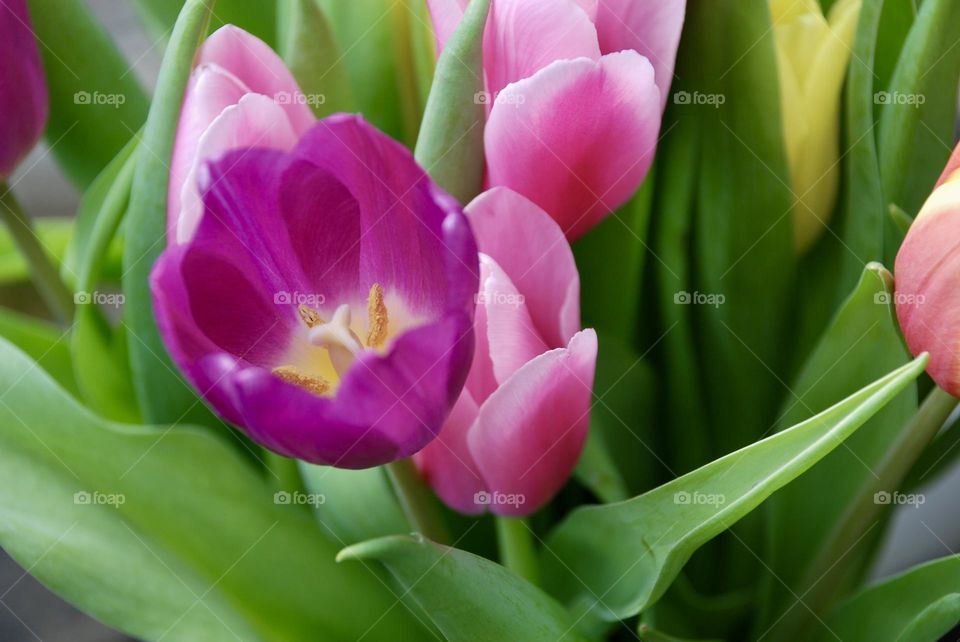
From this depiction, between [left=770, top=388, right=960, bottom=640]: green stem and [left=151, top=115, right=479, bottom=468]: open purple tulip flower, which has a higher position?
[left=151, top=115, right=479, bottom=468]: open purple tulip flower

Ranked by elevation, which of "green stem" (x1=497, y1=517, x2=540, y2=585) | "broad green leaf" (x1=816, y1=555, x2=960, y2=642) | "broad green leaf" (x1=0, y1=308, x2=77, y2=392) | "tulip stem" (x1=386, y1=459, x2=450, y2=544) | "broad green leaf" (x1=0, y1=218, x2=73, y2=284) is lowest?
"broad green leaf" (x1=816, y1=555, x2=960, y2=642)

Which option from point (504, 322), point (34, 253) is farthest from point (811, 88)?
point (34, 253)

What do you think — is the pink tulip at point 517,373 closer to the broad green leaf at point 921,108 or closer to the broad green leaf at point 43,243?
the broad green leaf at point 921,108

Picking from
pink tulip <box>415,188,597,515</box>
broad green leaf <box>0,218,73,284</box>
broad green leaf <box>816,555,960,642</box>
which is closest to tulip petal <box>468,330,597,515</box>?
pink tulip <box>415,188,597,515</box>

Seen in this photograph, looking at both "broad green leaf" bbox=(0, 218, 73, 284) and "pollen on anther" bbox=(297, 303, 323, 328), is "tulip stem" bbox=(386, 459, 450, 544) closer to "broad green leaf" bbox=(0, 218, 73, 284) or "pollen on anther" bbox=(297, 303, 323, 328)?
"pollen on anther" bbox=(297, 303, 323, 328)

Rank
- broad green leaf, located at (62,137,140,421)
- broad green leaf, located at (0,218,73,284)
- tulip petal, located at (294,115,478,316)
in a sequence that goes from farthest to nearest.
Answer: broad green leaf, located at (0,218,73,284)
broad green leaf, located at (62,137,140,421)
tulip petal, located at (294,115,478,316)

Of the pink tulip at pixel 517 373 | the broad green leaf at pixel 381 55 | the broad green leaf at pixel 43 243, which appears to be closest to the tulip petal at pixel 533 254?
the pink tulip at pixel 517 373
